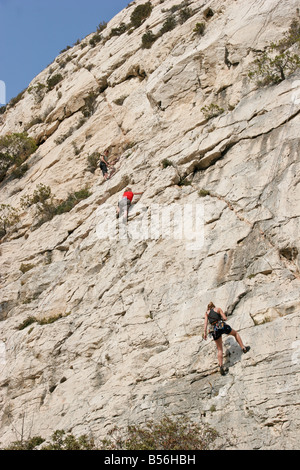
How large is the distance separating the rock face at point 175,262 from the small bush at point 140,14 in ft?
20.8

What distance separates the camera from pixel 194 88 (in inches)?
794

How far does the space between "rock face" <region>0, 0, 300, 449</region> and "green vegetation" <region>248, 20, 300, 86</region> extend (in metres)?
0.39

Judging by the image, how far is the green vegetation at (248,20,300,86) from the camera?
53.4 feet

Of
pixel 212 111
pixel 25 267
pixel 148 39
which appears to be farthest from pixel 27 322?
pixel 148 39

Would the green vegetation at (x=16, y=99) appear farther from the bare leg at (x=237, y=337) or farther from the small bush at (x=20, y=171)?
the bare leg at (x=237, y=337)

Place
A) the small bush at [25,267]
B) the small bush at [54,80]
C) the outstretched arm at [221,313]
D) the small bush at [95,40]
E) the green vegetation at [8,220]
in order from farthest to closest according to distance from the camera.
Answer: the small bush at [95,40]
the small bush at [54,80]
the green vegetation at [8,220]
the small bush at [25,267]
the outstretched arm at [221,313]

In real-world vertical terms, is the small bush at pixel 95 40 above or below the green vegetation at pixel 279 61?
above

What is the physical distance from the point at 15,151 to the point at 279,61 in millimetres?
19269

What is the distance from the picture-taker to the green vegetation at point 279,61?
1627cm

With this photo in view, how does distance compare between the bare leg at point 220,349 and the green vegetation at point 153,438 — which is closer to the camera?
the green vegetation at point 153,438

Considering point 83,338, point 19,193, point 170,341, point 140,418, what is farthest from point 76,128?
point 140,418

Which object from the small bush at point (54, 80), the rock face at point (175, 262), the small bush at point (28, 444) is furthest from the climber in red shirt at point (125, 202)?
the small bush at point (54, 80)

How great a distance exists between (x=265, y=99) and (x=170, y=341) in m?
8.97

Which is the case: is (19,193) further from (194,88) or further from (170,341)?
(170,341)
